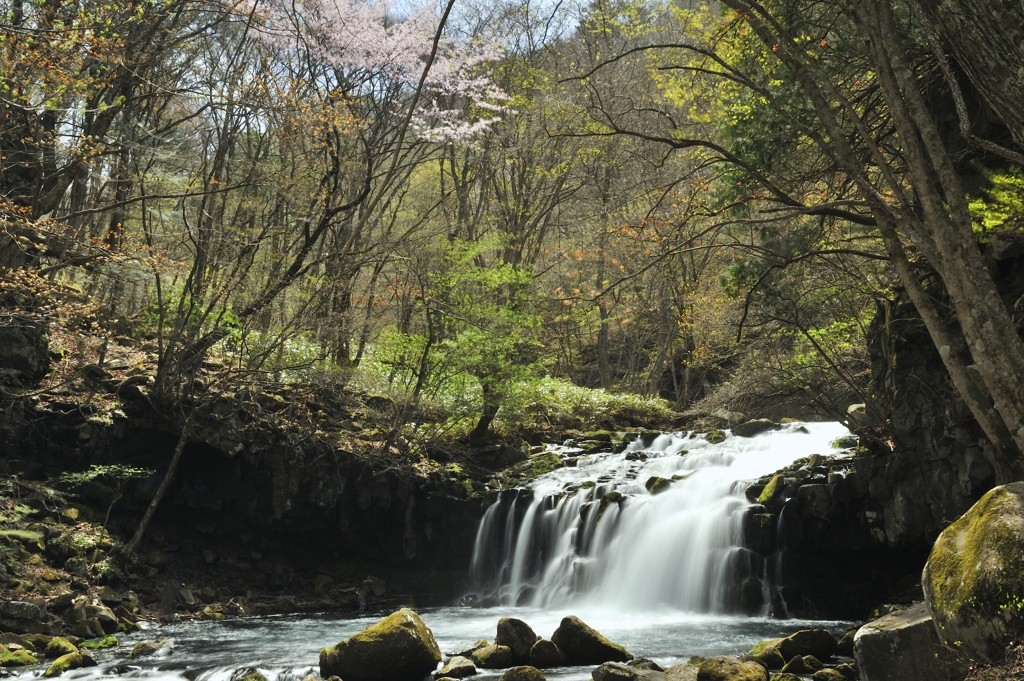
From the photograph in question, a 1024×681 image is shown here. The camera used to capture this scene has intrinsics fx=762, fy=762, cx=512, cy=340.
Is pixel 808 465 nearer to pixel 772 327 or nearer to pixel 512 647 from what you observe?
pixel 772 327

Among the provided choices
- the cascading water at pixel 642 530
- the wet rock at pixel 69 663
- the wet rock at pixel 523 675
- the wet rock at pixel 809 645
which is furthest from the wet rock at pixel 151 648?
the wet rock at pixel 809 645

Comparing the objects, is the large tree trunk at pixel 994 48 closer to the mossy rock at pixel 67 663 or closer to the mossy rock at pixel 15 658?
the mossy rock at pixel 67 663

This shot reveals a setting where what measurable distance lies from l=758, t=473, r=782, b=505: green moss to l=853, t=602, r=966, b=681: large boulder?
5.44 meters

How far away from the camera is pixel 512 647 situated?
838 cm

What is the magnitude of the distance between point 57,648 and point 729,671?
7.05 m

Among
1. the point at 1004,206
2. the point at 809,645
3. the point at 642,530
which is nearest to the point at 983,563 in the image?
the point at 1004,206

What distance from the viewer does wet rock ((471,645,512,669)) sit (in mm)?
8133

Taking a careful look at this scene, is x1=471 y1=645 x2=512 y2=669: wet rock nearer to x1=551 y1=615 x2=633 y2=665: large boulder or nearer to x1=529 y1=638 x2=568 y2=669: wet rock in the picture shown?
x1=529 y1=638 x2=568 y2=669: wet rock

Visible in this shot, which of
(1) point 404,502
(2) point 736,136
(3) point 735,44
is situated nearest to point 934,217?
(2) point 736,136

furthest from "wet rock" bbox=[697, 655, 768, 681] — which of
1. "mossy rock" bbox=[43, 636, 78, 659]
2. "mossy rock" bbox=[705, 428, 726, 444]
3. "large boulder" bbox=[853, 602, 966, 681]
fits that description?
"mossy rock" bbox=[705, 428, 726, 444]

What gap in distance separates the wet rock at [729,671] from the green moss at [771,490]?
14.9 feet

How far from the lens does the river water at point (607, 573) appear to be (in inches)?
344

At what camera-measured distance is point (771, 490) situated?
1101 cm

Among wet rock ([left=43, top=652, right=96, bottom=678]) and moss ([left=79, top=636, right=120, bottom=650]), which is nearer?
wet rock ([left=43, top=652, right=96, bottom=678])
